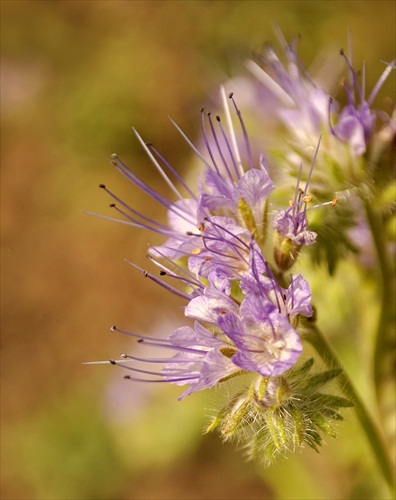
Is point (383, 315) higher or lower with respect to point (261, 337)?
lower

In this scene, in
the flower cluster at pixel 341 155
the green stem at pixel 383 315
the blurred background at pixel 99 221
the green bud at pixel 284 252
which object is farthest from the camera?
the blurred background at pixel 99 221

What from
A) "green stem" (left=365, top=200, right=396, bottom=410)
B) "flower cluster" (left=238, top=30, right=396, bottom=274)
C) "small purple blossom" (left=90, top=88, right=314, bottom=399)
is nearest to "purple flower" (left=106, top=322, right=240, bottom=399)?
"small purple blossom" (left=90, top=88, right=314, bottom=399)

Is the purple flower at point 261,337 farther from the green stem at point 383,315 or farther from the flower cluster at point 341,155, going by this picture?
the green stem at point 383,315

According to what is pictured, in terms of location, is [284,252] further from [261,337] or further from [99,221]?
[99,221]

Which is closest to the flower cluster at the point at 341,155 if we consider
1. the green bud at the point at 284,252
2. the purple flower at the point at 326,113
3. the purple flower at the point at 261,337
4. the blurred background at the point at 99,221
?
the purple flower at the point at 326,113

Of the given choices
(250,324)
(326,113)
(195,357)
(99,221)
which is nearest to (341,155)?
(326,113)
